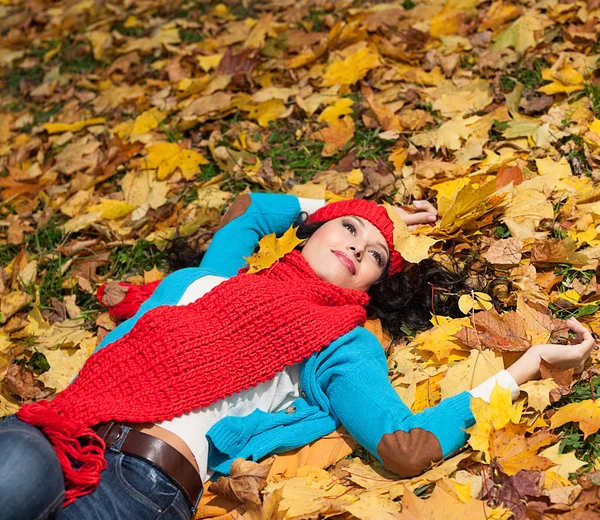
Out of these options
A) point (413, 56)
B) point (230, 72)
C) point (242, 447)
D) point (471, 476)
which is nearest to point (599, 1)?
point (413, 56)

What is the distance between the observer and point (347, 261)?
10.00 feet

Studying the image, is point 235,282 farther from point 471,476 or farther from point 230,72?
point 230,72

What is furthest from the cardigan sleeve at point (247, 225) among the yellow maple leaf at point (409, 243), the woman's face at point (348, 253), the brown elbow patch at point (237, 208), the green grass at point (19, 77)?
the green grass at point (19, 77)

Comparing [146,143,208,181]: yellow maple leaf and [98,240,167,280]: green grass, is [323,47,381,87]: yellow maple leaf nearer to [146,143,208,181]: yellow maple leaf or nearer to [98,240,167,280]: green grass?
[146,143,208,181]: yellow maple leaf

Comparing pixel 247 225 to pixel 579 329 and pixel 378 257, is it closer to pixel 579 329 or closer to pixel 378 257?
pixel 378 257

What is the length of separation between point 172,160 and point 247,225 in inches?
38.6

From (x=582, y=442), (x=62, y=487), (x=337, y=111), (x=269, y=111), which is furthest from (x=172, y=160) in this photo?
(x=582, y=442)

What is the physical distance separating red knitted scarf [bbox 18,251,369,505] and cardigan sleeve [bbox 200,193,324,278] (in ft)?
1.58

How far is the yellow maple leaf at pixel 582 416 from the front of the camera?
7.85 ft

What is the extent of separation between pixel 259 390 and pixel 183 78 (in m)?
3.02

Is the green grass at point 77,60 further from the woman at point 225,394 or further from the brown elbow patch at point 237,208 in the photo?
the woman at point 225,394

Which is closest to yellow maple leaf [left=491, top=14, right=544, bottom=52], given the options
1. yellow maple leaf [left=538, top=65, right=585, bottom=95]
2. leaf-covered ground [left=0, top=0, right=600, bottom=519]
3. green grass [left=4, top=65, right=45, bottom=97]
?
leaf-covered ground [left=0, top=0, right=600, bottom=519]

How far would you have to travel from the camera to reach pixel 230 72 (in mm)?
4824

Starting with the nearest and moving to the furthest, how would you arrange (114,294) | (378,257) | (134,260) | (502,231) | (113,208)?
1. (378,257)
2. (502,231)
3. (114,294)
4. (134,260)
5. (113,208)
